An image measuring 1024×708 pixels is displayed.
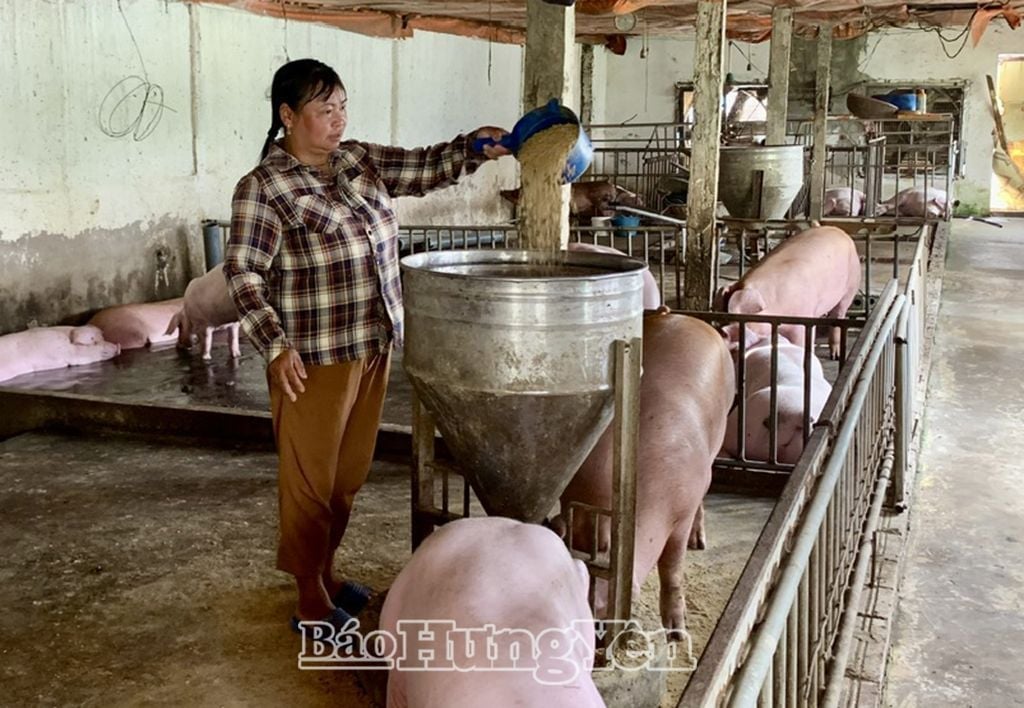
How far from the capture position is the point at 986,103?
18.6 meters

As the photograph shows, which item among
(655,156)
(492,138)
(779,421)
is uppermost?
(655,156)

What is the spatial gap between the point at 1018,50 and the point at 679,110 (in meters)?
5.70

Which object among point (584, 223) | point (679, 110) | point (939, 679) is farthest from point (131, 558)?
point (679, 110)

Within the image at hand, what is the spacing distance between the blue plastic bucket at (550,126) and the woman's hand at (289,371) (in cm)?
88

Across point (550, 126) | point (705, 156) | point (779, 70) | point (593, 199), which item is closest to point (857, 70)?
point (593, 199)

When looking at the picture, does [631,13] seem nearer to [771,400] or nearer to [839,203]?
[839,203]

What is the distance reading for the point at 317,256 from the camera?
3258 millimetres

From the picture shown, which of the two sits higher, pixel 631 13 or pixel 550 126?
pixel 631 13

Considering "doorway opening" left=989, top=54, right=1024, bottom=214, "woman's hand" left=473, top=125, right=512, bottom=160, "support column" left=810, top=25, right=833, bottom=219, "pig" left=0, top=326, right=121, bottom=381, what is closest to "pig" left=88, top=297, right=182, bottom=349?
"pig" left=0, top=326, right=121, bottom=381

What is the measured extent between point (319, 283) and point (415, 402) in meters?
0.46

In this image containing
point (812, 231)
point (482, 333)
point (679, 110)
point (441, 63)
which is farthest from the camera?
point (679, 110)

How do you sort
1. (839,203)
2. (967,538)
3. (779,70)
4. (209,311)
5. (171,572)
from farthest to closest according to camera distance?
(839,203) < (779,70) < (209,311) < (967,538) < (171,572)

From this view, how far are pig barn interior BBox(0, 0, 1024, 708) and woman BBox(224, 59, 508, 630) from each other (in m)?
0.25

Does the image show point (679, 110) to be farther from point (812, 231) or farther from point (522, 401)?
point (522, 401)
